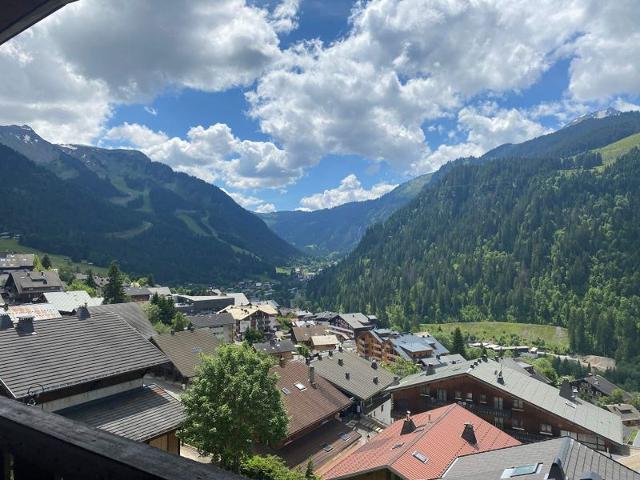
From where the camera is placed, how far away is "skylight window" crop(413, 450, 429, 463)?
23941 mm

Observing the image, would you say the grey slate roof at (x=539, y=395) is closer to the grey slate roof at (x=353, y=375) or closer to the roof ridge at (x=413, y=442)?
the grey slate roof at (x=353, y=375)

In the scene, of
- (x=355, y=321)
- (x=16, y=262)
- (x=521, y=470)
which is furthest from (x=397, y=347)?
(x=16, y=262)

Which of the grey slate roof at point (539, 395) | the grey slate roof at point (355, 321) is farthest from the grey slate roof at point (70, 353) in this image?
the grey slate roof at point (355, 321)

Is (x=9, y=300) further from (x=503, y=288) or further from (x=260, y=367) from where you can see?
(x=503, y=288)

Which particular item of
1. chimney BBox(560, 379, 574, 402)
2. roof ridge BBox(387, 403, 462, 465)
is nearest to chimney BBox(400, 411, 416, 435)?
roof ridge BBox(387, 403, 462, 465)

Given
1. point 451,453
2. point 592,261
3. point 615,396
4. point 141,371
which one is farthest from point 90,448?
point 592,261

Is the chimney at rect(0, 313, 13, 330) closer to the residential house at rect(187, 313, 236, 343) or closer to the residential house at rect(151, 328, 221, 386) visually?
the residential house at rect(151, 328, 221, 386)

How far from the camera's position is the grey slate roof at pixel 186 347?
124 ft

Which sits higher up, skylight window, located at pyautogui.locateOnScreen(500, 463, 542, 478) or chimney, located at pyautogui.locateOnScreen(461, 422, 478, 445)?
skylight window, located at pyautogui.locateOnScreen(500, 463, 542, 478)

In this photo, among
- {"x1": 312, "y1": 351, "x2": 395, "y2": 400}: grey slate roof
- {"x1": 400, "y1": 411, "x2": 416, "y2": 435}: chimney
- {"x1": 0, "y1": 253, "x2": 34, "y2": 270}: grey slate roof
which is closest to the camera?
{"x1": 400, "y1": 411, "x2": 416, "y2": 435}: chimney

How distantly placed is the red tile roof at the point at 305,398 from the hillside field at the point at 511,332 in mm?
113167

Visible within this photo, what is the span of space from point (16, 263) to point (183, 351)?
294 feet

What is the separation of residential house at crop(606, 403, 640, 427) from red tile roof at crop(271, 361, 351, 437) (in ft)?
203

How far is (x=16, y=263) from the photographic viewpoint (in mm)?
106375
